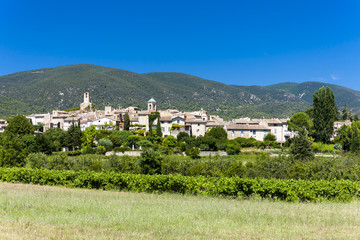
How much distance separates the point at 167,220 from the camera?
440 inches

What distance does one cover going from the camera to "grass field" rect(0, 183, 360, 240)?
31.0 feet

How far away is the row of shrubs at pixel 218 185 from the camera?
17188 mm

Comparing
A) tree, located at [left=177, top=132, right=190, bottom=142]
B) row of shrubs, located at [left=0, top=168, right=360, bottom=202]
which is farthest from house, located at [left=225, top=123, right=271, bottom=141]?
row of shrubs, located at [left=0, top=168, right=360, bottom=202]

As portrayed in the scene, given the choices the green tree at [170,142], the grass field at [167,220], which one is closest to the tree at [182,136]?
the green tree at [170,142]

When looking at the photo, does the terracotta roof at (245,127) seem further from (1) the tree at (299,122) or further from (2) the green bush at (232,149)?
(2) the green bush at (232,149)

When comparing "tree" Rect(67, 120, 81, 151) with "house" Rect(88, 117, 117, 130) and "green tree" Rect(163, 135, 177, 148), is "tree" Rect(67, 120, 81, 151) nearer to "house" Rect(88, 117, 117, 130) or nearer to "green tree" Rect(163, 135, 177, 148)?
"house" Rect(88, 117, 117, 130)

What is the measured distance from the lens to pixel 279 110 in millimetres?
174375

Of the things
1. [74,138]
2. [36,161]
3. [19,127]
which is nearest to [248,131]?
[74,138]

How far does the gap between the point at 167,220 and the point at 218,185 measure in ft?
24.9

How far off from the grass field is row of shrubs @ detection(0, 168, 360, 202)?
2.32 meters

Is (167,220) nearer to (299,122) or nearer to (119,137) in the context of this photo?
(119,137)

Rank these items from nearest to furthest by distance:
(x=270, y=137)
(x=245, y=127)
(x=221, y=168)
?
1. (x=221, y=168)
2. (x=270, y=137)
3. (x=245, y=127)

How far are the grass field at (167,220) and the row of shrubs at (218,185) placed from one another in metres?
2.32

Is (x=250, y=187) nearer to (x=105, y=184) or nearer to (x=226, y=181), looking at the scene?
(x=226, y=181)
